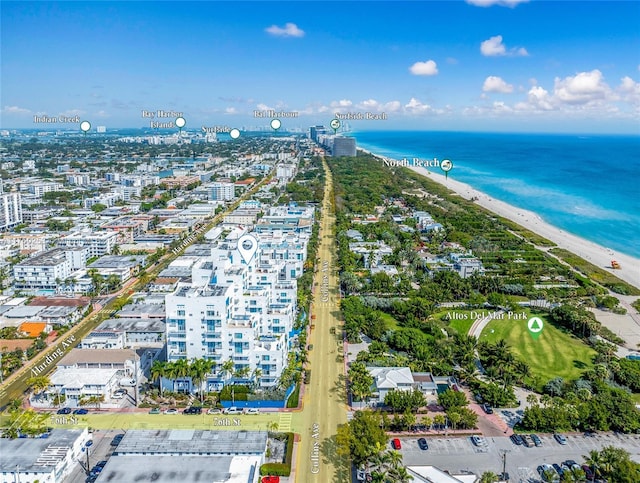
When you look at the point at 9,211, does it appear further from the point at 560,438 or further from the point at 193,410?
the point at 560,438

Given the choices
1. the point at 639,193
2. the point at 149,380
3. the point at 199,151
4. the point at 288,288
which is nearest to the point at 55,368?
the point at 149,380

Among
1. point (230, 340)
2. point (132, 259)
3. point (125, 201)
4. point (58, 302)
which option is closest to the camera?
point (230, 340)

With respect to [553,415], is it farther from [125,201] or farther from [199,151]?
[199,151]

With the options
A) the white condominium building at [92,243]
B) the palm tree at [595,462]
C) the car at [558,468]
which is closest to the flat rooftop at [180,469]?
the car at [558,468]

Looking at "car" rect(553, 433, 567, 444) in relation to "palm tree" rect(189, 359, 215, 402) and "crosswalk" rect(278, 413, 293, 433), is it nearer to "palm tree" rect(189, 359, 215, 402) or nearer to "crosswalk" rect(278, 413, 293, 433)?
"crosswalk" rect(278, 413, 293, 433)

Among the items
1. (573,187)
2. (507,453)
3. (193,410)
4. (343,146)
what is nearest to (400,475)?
(507,453)

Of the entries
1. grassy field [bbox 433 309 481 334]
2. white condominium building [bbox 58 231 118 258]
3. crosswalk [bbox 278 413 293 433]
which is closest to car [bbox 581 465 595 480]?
crosswalk [bbox 278 413 293 433]
